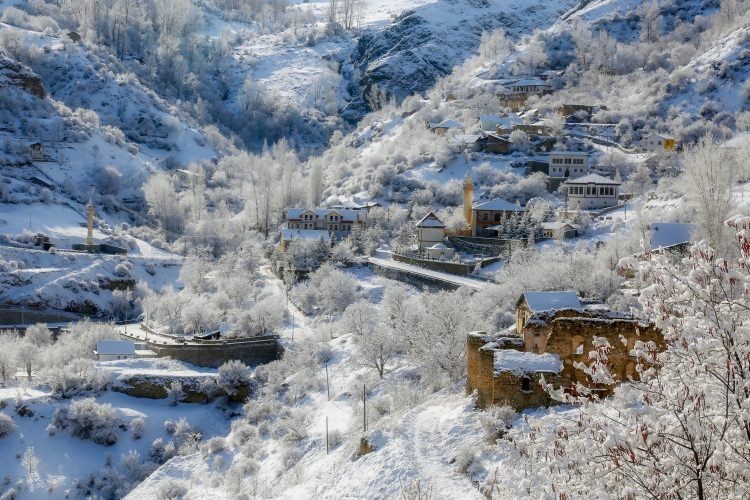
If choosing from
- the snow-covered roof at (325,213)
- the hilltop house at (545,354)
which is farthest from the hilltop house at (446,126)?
the hilltop house at (545,354)

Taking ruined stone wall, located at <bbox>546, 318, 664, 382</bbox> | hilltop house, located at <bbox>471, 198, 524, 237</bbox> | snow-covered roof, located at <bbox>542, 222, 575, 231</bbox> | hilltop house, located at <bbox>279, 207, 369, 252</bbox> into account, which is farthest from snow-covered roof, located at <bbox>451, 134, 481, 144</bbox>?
ruined stone wall, located at <bbox>546, 318, 664, 382</bbox>

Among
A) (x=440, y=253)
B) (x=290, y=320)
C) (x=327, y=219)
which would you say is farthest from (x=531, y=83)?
(x=290, y=320)

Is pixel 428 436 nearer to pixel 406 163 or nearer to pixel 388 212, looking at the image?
pixel 388 212

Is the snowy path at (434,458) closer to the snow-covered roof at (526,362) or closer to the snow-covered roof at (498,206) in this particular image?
the snow-covered roof at (526,362)

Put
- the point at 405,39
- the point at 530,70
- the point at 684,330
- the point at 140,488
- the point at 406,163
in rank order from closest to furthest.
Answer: the point at 684,330 → the point at 140,488 → the point at 406,163 → the point at 530,70 → the point at 405,39

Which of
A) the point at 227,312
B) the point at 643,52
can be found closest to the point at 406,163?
the point at 227,312

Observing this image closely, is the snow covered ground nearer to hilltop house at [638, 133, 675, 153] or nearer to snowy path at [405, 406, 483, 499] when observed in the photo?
snowy path at [405, 406, 483, 499]
